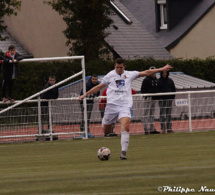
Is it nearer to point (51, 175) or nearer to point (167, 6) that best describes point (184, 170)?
point (51, 175)

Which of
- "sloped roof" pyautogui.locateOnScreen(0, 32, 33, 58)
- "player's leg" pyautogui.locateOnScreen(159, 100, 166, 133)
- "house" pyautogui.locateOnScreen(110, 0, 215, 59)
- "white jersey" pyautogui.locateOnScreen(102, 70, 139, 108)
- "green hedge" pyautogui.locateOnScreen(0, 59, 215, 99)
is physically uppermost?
"house" pyautogui.locateOnScreen(110, 0, 215, 59)

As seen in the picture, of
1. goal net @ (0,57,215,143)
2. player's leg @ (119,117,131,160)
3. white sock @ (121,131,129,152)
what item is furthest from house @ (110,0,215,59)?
white sock @ (121,131,129,152)

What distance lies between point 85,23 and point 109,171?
24883 mm

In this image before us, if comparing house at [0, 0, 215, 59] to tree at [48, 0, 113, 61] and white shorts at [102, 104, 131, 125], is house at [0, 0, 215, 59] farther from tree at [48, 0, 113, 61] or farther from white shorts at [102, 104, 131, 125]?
white shorts at [102, 104, 131, 125]

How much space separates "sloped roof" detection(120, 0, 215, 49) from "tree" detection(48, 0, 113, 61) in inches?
464

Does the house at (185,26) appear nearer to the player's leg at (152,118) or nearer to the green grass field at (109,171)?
the player's leg at (152,118)

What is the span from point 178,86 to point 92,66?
3.96m

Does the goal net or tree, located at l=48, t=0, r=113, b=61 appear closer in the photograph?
the goal net

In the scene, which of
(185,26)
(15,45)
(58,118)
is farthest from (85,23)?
(58,118)

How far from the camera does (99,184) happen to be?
29.3ft

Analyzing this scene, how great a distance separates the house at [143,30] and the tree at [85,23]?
18.8 feet

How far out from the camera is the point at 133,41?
4466 centimetres

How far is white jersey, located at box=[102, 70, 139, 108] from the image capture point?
1388cm

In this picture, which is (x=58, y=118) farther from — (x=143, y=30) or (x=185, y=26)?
(x=185, y=26)
